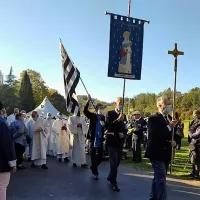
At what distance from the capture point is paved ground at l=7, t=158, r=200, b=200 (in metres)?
8.05

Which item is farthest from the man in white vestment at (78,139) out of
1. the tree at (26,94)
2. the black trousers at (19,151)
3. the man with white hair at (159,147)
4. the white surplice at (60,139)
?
the tree at (26,94)

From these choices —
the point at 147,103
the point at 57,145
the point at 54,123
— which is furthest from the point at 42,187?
the point at 147,103

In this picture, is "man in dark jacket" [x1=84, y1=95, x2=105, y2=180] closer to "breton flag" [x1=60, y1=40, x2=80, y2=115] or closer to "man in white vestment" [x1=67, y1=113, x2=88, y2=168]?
"breton flag" [x1=60, y1=40, x2=80, y2=115]

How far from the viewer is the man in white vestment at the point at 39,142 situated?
12.9 meters

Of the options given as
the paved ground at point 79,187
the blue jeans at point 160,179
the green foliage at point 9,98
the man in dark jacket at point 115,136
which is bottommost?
the paved ground at point 79,187

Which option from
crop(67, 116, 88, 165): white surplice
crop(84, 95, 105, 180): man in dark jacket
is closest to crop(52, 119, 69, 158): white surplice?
crop(67, 116, 88, 165): white surplice

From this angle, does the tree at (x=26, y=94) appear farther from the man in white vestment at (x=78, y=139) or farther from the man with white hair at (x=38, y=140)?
the man in white vestment at (x=78, y=139)

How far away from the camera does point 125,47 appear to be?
11156 millimetres

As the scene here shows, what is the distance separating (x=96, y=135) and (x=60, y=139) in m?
5.61

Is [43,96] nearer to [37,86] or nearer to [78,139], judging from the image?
[37,86]

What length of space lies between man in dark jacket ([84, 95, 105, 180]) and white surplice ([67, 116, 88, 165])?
8.15ft

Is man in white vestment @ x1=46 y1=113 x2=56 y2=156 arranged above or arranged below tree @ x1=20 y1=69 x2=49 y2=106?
below

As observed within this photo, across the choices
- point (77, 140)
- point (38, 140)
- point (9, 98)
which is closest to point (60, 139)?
point (38, 140)

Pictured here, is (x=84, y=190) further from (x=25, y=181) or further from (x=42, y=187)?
(x=25, y=181)
